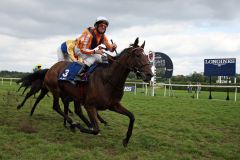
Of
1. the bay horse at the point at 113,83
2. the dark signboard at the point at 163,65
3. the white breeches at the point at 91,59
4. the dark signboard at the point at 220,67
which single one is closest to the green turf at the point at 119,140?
the bay horse at the point at 113,83

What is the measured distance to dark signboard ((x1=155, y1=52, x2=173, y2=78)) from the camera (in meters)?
22.1

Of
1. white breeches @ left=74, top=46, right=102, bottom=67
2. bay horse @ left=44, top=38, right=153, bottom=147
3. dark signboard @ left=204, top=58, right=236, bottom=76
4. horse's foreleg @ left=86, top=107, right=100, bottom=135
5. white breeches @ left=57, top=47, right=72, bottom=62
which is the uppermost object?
dark signboard @ left=204, top=58, right=236, bottom=76

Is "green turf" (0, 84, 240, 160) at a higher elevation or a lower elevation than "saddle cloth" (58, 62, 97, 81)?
lower

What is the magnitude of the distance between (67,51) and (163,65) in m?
14.3

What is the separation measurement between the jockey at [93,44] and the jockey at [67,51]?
5.66ft

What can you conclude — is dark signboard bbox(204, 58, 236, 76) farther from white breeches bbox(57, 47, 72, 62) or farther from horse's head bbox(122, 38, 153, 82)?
horse's head bbox(122, 38, 153, 82)

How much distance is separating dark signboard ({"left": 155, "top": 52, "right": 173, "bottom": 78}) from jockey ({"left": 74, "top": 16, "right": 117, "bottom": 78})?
624 inches

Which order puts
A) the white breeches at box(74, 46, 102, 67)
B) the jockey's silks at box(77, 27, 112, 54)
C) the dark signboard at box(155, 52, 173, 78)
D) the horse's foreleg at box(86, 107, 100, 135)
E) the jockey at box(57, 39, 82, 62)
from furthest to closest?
the dark signboard at box(155, 52, 173, 78), the jockey at box(57, 39, 82, 62), the white breeches at box(74, 46, 102, 67), the jockey's silks at box(77, 27, 112, 54), the horse's foreleg at box(86, 107, 100, 135)

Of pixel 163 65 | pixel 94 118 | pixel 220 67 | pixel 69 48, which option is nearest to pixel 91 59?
pixel 94 118

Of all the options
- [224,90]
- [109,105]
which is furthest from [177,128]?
[224,90]

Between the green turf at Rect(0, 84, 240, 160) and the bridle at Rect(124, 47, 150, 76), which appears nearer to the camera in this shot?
the green turf at Rect(0, 84, 240, 160)

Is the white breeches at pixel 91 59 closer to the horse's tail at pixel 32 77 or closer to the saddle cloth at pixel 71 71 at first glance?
the saddle cloth at pixel 71 71

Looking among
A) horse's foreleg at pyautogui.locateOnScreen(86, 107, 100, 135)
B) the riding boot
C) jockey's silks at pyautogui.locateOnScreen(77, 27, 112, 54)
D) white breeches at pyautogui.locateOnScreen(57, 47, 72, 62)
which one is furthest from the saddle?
white breeches at pyautogui.locateOnScreen(57, 47, 72, 62)

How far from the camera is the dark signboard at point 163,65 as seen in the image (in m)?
22.1
